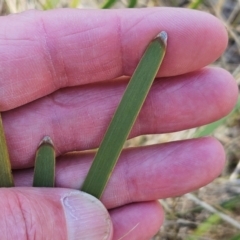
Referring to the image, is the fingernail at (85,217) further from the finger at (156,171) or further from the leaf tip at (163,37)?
the leaf tip at (163,37)

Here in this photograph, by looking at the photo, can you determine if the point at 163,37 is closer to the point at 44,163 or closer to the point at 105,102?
the point at 105,102

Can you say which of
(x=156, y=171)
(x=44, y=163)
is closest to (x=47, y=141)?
(x=44, y=163)

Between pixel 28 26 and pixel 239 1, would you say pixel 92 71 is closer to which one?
pixel 28 26

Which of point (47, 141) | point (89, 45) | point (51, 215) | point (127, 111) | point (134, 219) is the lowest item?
point (134, 219)

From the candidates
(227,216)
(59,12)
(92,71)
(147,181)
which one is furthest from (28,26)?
(227,216)

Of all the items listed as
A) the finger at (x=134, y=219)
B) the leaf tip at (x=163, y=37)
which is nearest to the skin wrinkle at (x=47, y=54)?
the leaf tip at (x=163, y=37)

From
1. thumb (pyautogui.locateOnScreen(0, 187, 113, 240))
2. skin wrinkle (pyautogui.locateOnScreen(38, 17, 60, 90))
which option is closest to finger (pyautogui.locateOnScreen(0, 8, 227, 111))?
skin wrinkle (pyautogui.locateOnScreen(38, 17, 60, 90))
